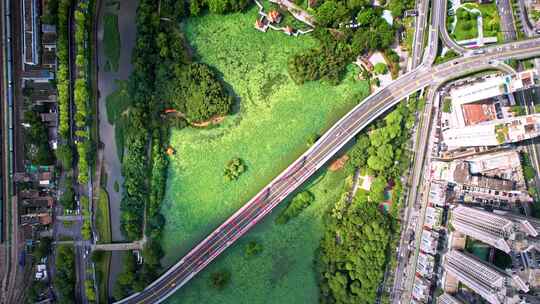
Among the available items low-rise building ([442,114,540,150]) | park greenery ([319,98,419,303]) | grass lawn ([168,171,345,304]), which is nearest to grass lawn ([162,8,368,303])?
grass lawn ([168,171,345,304])

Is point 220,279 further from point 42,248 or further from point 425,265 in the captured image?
point 425,265

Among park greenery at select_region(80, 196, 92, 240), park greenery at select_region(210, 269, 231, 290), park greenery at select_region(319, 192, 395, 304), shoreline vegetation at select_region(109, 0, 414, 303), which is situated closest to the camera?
park greenery at select_region(80, 196, 92, 240)

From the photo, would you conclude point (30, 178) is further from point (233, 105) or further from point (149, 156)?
point (233, 105)

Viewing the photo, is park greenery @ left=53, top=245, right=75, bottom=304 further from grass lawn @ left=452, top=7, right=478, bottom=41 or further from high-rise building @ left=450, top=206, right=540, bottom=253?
grass lawn @ left=452, top=7, right=478, bottom=41

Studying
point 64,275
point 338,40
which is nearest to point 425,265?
point 338,40

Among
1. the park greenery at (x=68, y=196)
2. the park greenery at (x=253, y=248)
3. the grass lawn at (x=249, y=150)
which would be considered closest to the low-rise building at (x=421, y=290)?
the grass lawn at (x=249, y=150)

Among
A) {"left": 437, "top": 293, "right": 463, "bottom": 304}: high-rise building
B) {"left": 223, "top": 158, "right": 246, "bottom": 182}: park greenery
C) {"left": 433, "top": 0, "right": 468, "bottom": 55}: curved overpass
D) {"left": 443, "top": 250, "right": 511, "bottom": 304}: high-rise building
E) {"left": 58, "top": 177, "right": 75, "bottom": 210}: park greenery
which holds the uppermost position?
{"left": 433, "top": 0, "right": 468, "bottom": 55}: curved overpass

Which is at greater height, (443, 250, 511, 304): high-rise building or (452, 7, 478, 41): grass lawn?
(452, 7, 478, 41): grass lawn

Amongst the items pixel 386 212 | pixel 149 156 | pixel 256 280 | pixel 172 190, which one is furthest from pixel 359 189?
pixel 149 156
